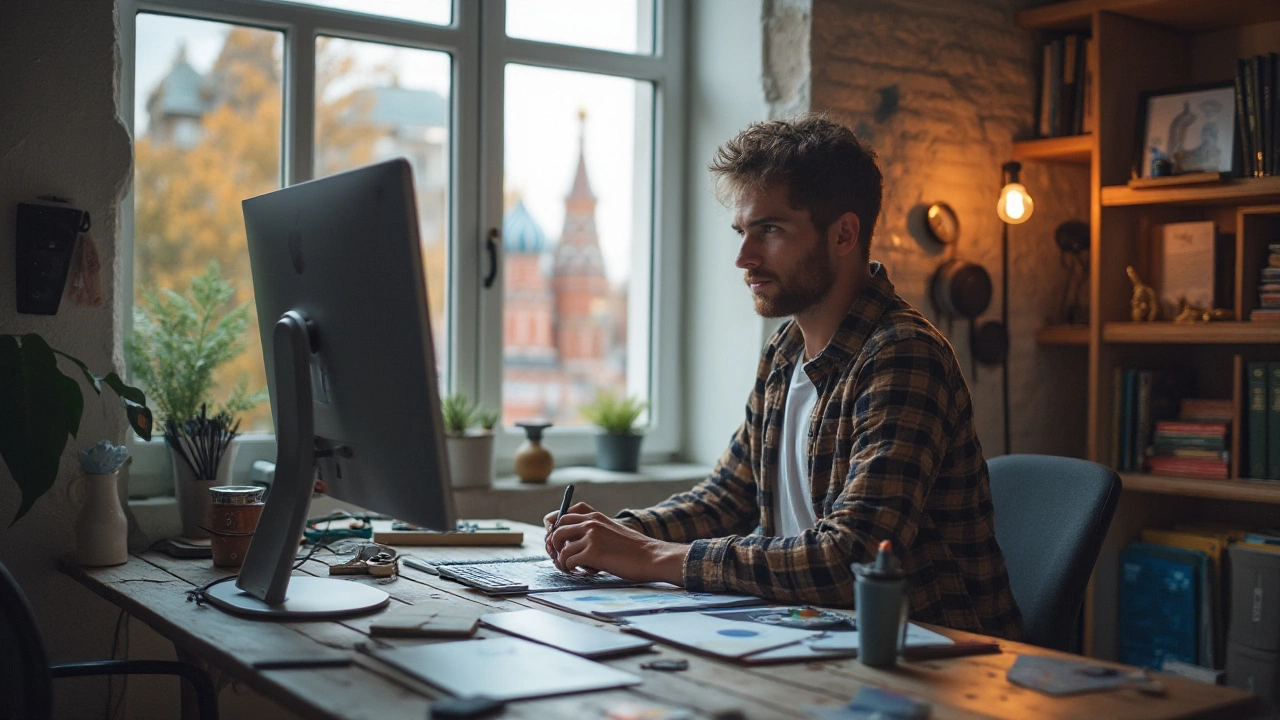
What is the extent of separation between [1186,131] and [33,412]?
283 cm

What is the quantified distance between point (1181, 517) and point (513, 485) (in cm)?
198

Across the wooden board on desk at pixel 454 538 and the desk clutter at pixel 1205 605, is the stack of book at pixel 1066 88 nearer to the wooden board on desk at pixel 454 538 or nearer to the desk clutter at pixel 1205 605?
the desk clutter at pixel 1205 605

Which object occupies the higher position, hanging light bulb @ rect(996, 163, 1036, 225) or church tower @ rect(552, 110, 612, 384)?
hanging light bulb @ rect(996, 163, 1036, 225)

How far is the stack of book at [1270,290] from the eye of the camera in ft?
9.41

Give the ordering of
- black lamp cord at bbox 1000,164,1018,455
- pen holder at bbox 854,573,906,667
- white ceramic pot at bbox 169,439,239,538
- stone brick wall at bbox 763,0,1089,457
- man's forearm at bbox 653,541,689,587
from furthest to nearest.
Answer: black lamp cord at bbox 1000,164,1018,455 < stone brick wall at bbox 763,0,1089,457 < white ceramic pot at bbox 169,439,239,538 < man's forearm at bbox 653,541,689,587 < pen holder at bbox 854,573,906,667

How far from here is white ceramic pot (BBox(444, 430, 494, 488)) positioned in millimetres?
2732

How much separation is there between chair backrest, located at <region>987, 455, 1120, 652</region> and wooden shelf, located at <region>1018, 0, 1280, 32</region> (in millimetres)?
1666

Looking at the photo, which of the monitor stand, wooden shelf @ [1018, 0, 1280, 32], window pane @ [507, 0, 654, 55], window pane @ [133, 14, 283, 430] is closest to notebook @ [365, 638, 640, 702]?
the monitor stand

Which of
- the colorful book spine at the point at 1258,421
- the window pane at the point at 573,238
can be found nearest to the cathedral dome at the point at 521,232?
the window pane at the point at 573,238

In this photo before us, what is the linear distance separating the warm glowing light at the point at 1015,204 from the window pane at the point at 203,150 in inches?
76.4

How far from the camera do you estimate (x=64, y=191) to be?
220 cm

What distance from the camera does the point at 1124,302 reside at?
10.6 feet

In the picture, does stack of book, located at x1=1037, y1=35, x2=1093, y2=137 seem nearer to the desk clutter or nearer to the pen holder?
the desk clutter

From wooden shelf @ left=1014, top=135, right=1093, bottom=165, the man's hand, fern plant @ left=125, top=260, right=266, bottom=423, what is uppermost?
wooden shelf @ left=1014, top=135, right=1093, bottom=165
